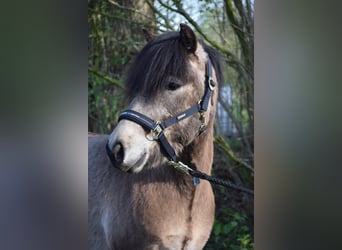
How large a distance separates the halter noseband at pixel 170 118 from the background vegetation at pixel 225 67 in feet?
0.77

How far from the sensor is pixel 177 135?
2.03 metres

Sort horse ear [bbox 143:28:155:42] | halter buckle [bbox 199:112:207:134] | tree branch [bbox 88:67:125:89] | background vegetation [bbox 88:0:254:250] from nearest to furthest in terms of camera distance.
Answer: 1. halter buckle [bbox 199:112:207:134]
2. horse ear [bbox 143:28:155:42]
3. background vegetation [bbox 88:0:254:250]
4. tree branch [bbox 88:67:125:89]

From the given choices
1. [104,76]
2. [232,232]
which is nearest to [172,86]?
[104,76]

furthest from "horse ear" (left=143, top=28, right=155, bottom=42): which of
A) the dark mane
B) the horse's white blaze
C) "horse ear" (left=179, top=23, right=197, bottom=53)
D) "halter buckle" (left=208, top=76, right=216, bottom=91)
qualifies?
the horse's white blaze

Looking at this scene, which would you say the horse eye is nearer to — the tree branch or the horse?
the horse

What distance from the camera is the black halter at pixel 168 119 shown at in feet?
6.48

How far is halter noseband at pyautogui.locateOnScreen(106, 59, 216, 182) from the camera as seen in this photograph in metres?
1.98

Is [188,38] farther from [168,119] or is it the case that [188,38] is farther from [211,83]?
[168,119]

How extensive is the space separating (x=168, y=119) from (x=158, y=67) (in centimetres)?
24

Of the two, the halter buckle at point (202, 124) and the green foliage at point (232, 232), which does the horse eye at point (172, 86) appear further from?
the green foliage at point (232, 232)

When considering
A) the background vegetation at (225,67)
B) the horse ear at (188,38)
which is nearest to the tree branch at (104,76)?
the background vegetation at (225,67)

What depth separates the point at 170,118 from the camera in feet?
6.58
